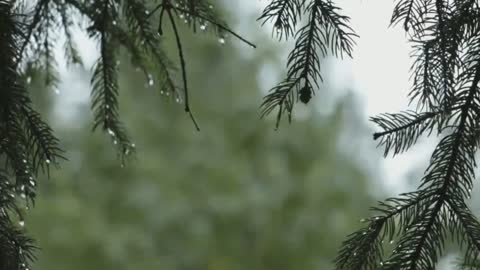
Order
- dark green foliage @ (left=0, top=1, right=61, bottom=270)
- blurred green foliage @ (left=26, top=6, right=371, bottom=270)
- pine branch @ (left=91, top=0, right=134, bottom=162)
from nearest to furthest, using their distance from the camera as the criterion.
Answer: dark green foliage @ (left=0, top=1, right=61, bottom=270), pine branch @ (left=91, top=0, right=134, bottom=162), blurred green foliage @ (left=26, top=6, right=371, bottom=270)

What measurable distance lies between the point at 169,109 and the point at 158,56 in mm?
3205

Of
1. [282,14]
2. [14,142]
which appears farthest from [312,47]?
[14,142]

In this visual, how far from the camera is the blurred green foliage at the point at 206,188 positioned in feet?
13.5

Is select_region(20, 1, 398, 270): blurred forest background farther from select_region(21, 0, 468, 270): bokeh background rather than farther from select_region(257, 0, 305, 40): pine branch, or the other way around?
select_region(257, 0, 305, 40): pine branch

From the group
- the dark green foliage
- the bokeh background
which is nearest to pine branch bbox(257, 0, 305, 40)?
the dark green foliage

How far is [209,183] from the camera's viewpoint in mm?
4355

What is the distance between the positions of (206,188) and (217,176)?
0.09m

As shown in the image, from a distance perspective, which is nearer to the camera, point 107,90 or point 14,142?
point 14,142

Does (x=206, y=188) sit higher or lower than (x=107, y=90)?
higher

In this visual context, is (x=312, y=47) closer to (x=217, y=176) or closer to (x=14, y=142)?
(x=14, y=142)

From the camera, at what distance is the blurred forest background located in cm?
412

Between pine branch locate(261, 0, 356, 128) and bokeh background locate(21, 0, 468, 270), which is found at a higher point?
bokeh background locate(21, 0, 468, 270)

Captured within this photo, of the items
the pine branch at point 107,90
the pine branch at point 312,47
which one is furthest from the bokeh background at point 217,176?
the pine branch at point 312,47

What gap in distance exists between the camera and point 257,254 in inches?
173
